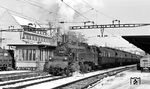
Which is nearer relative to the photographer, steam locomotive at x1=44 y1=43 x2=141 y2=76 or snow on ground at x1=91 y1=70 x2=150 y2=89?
snow on ground at x1=91 y1=70 x2=150 y2=89

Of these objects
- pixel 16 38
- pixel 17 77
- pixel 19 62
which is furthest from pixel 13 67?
pixel 16 38

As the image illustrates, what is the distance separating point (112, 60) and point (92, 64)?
10903mm

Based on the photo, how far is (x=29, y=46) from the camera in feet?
111

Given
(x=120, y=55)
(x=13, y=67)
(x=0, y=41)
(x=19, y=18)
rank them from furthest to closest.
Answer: (x=19, y=18) < (x=0, y=41) < (x=120, y=55) < (x=13, y=67)

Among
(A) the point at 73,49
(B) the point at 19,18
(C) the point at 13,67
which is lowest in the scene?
(C) the point at 13,67

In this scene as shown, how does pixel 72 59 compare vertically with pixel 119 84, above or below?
above

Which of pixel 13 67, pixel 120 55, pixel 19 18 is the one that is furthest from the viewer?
pixel 19 18

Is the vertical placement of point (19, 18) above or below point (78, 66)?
above

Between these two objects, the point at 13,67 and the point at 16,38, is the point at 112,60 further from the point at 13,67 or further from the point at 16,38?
the point at 16,38

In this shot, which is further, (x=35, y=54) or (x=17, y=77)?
(x=35, y=54)

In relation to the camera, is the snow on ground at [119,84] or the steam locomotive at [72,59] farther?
the steam locomotive at [72,59]

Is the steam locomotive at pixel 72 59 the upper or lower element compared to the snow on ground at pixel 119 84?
upper

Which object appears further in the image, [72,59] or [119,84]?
[72,59]

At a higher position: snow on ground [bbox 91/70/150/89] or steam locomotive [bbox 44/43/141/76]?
steam locomotive [bbox 44/43/141/76]
